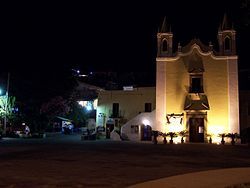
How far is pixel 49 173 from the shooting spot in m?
13.2

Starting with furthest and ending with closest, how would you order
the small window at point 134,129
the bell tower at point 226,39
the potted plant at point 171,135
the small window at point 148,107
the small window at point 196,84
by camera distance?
the small window at point 148,107 < the small window at point 134,129 < the small window at point 196,84 < the bell tower at point 226,39 < the potted plant at point 171,135

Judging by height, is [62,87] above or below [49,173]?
Answer: above

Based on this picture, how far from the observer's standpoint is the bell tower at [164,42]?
3978 cm

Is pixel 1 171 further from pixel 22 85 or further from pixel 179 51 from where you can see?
pixel 22 85

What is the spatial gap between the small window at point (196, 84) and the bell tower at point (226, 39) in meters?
3.70

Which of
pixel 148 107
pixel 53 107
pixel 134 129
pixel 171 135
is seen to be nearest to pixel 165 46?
pixel 148 107

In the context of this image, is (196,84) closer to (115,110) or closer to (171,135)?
(171,135)

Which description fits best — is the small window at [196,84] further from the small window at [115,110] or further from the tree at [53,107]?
the tree at [53,107]

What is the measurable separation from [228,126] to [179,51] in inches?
381

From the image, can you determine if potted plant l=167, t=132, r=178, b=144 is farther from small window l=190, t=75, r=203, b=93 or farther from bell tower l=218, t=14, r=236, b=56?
bell tower l=218, t=14, r=236, b=56

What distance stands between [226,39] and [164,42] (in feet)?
22.2

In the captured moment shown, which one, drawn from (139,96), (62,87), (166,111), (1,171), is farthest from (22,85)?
(1,171)

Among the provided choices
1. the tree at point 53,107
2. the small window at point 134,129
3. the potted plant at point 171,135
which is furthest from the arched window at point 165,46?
the tree at point 53,107

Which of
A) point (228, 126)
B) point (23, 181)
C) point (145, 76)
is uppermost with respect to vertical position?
point (145, 76)
